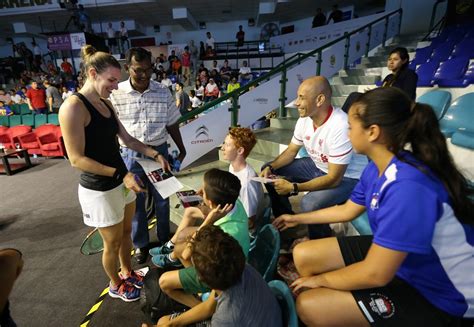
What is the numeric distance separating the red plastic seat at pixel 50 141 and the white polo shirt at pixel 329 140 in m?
6.12

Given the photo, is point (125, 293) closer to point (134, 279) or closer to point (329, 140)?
point (134, 279)

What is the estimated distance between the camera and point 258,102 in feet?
15.8

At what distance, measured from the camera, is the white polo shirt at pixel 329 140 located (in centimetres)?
196

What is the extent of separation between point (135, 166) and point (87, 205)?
67 centimetres

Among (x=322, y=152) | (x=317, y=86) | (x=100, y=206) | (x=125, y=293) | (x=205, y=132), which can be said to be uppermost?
(x=317, y=86)

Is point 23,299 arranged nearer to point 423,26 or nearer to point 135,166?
point 135,166

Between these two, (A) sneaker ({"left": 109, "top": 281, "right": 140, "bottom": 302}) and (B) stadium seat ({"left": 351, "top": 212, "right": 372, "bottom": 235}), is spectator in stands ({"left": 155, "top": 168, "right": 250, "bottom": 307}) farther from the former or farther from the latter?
(B) stadium seat ({"left": 351, "top": 212, "right": 372, "bottom": 235})

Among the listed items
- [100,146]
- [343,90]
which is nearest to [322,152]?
[100,146]

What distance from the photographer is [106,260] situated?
6.01 feet

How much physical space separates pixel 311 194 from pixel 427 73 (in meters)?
3.81

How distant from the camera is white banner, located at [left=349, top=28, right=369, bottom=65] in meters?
6.64

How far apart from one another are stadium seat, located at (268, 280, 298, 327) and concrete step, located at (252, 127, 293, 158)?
8.22 ft

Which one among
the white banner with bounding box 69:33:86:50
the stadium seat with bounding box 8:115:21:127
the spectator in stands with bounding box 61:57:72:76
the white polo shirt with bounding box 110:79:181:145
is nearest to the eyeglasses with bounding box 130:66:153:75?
the white polo shirt with bounding box 110:79:181:145

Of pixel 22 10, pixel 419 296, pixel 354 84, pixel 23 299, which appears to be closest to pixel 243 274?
pixel 419 296
